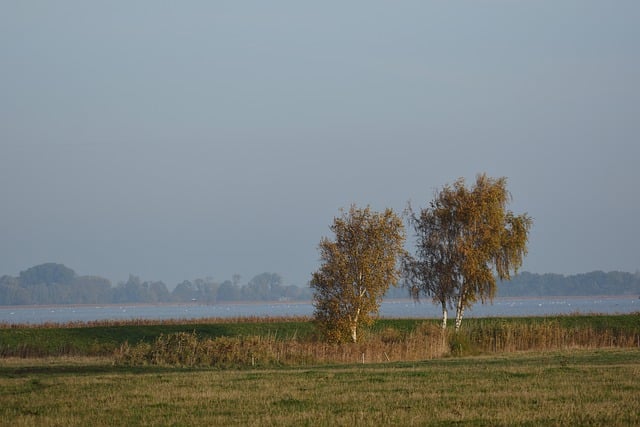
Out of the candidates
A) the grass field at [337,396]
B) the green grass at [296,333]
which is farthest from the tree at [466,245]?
the grass field at [337,396]

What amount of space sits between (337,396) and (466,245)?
117ft

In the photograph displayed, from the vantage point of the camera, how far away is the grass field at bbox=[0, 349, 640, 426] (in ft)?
68.4

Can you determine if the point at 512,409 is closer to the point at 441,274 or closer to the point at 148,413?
the point at 148,413

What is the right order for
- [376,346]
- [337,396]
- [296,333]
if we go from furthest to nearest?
[296,333]
[376,346]
[337,396]

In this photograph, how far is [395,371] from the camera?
3250cm

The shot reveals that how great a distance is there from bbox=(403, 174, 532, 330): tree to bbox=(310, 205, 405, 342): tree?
11776mm

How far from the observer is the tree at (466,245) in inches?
2348

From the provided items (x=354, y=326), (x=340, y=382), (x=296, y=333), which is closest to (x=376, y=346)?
(x=354, y=326)

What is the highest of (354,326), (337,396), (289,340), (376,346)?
(354,326)

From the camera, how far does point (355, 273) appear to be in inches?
1896

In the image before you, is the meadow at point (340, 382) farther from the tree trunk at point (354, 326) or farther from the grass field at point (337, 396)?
the tree trunk at point (354, 326)

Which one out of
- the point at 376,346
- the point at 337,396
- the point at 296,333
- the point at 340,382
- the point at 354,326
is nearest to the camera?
the point at 337,396

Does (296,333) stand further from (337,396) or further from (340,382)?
(337,396)

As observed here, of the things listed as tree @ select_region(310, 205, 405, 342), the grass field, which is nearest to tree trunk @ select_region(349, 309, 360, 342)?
tree @ select_region(310, 205, 405, 342)
